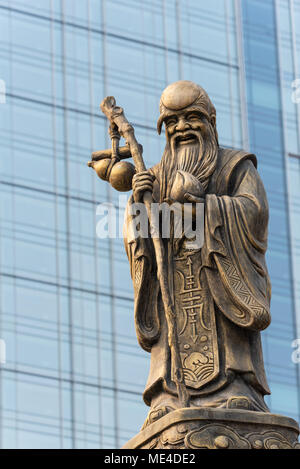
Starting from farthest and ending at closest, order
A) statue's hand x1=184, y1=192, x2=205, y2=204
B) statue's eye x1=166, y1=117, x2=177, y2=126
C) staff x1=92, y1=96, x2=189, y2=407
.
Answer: statue's eye x1=166, y1=117, x2=177, y2=126 < statue's hand x1=184, y1=192, x2=205, y2=204 < staff x1=92, y1=96, x2=189, y2=407

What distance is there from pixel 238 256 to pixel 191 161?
99 centimetres

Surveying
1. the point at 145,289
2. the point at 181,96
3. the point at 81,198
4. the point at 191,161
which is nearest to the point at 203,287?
the point at 145,289

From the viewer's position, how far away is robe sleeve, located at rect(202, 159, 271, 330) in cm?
1280

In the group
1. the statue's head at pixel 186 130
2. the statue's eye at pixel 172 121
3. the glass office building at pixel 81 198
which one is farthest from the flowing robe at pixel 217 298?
the glass office building at pixel 81 198

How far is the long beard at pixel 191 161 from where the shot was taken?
13.4 metres

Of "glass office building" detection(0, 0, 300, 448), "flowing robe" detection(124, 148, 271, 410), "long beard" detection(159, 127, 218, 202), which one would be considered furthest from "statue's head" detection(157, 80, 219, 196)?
"glass office building" detection(0, 0, 300, 448)

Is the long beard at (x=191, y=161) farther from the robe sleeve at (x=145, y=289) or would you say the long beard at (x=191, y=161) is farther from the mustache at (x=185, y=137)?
the robe sleeve at (x=145, y=289)

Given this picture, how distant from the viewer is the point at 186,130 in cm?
1354

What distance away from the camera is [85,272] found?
42438 mm

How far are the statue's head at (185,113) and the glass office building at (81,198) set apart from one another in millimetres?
25029

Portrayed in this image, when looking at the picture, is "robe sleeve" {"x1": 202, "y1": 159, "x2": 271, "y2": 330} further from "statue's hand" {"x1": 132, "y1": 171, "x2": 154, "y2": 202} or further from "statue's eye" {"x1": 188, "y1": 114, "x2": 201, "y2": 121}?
"statue's eye" {"x1": 188, "y1": 114, "x2": 201, "y2": 121}

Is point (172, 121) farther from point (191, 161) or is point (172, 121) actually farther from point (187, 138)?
point (191, 161)

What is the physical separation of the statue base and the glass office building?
25.9 meters

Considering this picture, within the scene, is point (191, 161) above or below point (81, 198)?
below
